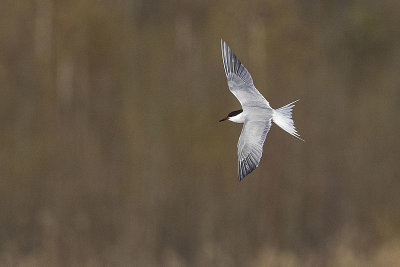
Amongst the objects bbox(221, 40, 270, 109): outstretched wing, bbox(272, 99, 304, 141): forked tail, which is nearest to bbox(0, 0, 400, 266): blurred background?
bbox(221, 40, 270, 109): outstretched wing

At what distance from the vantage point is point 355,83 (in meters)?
12.7

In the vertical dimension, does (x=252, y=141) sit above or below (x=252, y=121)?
below

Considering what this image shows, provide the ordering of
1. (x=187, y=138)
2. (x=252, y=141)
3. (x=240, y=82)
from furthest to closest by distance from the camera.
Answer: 1. (x=187, y=138)
2. (x=240, y=82)
3. (x=252, y=141)

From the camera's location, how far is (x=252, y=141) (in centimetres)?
539

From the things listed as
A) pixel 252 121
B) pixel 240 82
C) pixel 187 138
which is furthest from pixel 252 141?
pixel 187 138

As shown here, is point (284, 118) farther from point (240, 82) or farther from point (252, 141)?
point (240, 82)

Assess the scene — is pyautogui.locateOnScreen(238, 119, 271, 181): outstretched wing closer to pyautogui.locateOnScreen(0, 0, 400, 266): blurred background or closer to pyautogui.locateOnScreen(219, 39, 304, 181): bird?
pyautogui.locateOnScreen(219, 39, 304, 181): bird

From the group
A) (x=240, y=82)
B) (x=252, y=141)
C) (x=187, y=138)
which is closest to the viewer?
(x=252, y=141)

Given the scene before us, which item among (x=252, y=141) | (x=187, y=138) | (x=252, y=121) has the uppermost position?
(x=252, y=121)

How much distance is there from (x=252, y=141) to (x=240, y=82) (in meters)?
0.52

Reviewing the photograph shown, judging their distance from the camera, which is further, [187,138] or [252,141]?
[187,138]

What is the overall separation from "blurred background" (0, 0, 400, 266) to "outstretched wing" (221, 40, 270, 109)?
3.67m

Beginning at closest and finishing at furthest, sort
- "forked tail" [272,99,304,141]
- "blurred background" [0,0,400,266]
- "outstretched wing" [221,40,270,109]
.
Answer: "forked tail" [272,99,304,141] → "outstretched wing" [221,40,270,109] → "blurred background" [0,0,400,266]

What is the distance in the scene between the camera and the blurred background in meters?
9.92
